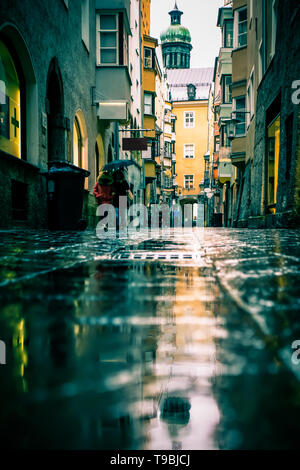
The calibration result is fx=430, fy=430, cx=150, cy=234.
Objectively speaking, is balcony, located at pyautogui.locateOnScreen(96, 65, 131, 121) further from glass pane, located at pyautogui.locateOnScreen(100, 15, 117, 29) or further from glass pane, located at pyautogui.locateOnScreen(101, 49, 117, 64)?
glass pane, located at pyautogui.locateOnScreen(100, 15, 117, 29)

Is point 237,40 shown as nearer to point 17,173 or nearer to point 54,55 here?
point 54,55

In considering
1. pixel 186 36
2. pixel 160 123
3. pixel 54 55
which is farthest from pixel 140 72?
pixel 186 36

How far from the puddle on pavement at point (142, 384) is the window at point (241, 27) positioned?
22.0 meters

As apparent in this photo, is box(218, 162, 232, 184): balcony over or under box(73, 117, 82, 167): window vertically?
over

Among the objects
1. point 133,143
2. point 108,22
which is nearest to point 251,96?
point 133,143

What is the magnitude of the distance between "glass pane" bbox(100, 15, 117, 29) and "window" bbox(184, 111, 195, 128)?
46.3m

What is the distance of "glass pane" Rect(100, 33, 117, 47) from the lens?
15195 millimetres

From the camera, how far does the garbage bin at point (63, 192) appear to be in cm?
869

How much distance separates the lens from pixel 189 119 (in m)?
60.7

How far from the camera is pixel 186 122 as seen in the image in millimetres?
60438

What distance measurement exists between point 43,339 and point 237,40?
22953mm

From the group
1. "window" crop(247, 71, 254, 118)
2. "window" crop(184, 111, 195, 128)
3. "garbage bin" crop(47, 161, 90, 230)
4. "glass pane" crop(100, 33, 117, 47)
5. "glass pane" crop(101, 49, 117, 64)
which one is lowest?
"garbage bin" crop(47, 161, 90, 230)

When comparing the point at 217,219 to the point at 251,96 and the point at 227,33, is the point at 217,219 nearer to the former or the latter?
the point at 227,33

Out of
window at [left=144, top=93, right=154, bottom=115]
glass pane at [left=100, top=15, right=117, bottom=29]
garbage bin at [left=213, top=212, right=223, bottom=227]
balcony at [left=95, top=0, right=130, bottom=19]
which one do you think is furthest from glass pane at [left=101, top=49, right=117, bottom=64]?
garbage bin at [left=213, top=212, right=223, bottom=227]
